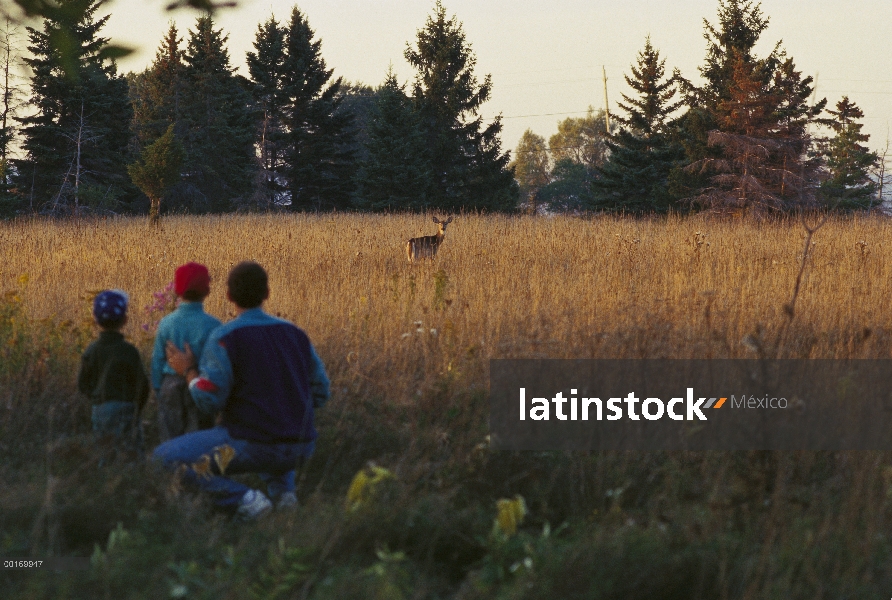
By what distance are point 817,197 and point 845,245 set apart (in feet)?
63.8

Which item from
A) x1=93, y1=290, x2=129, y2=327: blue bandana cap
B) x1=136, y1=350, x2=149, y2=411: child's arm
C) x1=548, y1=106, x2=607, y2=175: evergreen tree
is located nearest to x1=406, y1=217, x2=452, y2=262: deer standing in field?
x1=136, y1=350, x2=149, y2=411: child's arm

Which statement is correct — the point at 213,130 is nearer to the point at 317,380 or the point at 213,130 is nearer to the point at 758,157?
the point at 758,157

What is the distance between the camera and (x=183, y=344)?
4.19 meters

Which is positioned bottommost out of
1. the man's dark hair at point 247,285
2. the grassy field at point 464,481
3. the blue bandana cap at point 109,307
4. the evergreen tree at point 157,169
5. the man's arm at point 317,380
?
the grassy field at point 464,481

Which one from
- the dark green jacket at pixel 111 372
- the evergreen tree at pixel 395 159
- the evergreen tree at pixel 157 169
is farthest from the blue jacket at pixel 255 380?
the evergreen tree at pixel 395 159

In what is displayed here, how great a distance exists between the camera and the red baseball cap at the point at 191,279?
4.20 meters

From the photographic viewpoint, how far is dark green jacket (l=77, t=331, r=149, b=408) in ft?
Answer: 14.0

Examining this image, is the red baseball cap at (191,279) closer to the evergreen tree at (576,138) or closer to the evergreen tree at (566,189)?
the evergreen tree at (566,189)

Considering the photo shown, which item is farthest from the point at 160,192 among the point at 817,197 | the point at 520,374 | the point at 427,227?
the point at 817,197

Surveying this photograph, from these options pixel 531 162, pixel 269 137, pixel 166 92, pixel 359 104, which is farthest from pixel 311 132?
pixel 531 162

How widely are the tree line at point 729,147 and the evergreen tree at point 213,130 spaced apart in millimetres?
13948

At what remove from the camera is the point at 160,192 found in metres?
21.6

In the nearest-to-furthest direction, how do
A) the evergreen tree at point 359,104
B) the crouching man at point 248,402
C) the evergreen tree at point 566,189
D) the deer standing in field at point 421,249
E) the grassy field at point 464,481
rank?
the grassy field at point 464,481 < the crouching man at point 248,402 < the deer standing in field at point 421,249 < the evergreen tree at point 359,104 < the evergreen tree at point 566,189

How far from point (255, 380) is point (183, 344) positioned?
18.6 inches
